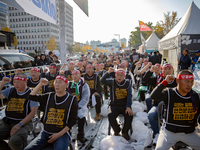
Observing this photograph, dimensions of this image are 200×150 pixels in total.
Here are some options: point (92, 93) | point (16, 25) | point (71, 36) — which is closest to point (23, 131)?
point (92, 93)

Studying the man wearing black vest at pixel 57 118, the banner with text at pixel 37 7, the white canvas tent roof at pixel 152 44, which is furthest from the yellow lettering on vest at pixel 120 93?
the white canvas tent roof at pixel 152 44

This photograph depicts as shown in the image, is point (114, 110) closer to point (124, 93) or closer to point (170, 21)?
point (124, 93)

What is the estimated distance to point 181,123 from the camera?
2.33m

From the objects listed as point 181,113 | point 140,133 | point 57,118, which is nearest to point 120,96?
point 140,133

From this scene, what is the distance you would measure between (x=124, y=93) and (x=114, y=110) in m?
0.54

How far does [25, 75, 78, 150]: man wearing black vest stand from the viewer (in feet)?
7.52

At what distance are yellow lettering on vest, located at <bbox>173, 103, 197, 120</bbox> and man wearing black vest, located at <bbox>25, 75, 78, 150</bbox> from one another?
1.84m

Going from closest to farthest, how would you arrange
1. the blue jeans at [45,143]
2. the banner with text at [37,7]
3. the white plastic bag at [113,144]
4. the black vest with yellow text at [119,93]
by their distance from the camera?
the blue jeans at [45,143] < the banner with text at [37,7] < the white plastic bag at [113,144] < the black vest with yellow text at [119,93]

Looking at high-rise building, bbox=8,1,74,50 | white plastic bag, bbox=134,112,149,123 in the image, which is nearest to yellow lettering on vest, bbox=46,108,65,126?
white plastic bag, bbox=134,112,149,123

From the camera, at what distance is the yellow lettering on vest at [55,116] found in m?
2.40

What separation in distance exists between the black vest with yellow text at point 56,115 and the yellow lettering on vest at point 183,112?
1916 millimetres

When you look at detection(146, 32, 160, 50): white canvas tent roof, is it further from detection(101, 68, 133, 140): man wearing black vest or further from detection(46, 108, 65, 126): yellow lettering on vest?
detection(46, 108, 65, 126): yellow lettering on vest

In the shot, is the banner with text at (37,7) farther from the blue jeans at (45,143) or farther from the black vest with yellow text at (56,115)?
the blue jeans at (45,143)

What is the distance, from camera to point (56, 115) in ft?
7.95
